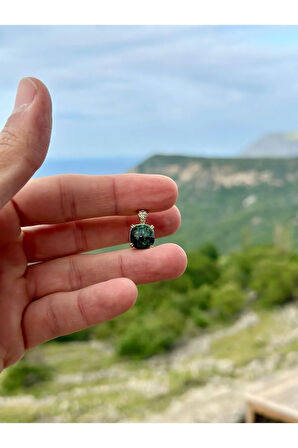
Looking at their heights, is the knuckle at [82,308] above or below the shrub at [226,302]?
above

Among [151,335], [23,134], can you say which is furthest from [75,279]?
[151,335]

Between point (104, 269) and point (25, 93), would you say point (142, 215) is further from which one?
point (25, 93)

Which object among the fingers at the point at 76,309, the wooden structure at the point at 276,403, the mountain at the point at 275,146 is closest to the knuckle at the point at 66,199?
the fingers at the point at 76,309

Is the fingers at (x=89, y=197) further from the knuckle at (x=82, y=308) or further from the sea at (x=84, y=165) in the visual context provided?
the sea at (x=84, y=165)

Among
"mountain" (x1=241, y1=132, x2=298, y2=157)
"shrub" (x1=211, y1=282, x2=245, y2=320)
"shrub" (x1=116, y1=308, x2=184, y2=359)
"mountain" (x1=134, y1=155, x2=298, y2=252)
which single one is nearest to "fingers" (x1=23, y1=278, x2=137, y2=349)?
"shrub" (x1=116, y1=308, x2=184, y2=359)

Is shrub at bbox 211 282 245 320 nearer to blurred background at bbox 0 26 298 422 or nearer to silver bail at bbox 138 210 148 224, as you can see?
blurred background at bbox 0 26 298 422
